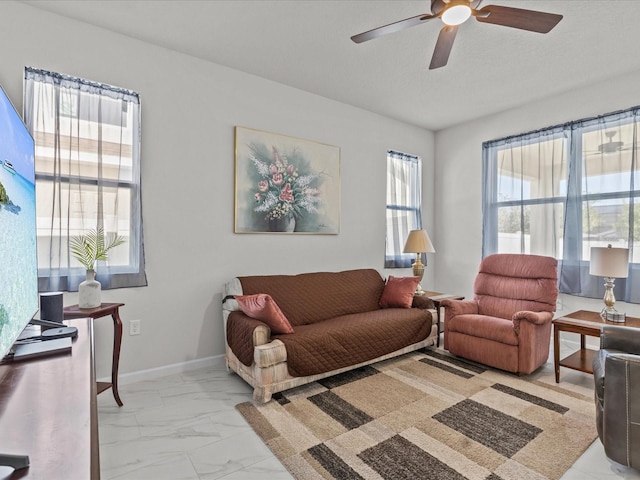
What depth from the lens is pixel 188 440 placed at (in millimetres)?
2021

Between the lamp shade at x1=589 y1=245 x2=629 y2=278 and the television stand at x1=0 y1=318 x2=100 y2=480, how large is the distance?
3448mm

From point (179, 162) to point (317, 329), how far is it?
1.85 metres

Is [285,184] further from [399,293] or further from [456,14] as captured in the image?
[456,14]

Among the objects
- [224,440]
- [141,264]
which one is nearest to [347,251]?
[141,264]

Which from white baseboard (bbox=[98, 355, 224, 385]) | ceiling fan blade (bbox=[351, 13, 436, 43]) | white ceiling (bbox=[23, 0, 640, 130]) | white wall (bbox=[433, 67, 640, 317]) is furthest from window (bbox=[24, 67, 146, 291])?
white wall (bbox=[433, 67, 640, 317])

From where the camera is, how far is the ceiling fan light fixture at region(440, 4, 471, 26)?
191 centimetres

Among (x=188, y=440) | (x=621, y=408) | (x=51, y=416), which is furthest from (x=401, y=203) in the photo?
(x=51, y=416)

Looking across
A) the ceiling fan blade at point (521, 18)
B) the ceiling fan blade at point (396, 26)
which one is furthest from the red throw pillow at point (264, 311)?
the ceiling fan blade at point (521, 18)

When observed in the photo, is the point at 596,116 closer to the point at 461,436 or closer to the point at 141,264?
the point at 461,436

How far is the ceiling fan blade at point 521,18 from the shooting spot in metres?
1.88

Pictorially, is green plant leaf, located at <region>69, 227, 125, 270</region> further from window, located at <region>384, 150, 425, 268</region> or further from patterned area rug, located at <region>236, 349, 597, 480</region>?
window, located at <region>384, 150, 425, 268</region>

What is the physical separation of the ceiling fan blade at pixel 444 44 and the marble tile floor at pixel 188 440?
2498 millimetres

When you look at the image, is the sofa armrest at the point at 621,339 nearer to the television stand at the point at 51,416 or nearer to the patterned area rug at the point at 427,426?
the patterned area rug at the point at 427,426

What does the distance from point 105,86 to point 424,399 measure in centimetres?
337
